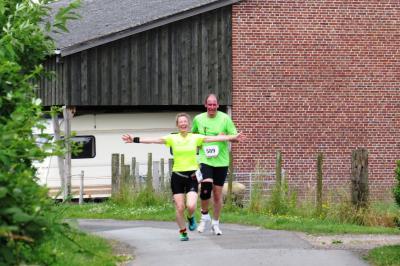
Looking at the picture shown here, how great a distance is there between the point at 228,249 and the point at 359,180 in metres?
5.17

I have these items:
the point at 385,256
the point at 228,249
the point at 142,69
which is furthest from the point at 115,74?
the point at 385,256

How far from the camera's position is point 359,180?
1522 centimetres

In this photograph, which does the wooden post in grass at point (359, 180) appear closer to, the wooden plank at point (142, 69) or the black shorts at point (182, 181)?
the black shorts at point (182, 181)

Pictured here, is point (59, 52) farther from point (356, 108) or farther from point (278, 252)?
point (278, 252)

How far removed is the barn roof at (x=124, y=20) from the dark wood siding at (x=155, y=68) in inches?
15.8

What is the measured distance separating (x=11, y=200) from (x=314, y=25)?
2223 centimetres

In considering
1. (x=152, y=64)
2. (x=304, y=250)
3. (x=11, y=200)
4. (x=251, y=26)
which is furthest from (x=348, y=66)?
(x=11, y=200)

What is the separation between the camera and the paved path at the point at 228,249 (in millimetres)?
9680

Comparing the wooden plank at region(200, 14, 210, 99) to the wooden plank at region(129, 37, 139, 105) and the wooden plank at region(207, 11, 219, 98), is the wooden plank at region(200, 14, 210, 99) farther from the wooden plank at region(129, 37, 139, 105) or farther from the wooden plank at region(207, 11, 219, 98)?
the wooden plank at region(129, 37, 139, 105)

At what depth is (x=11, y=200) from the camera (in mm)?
4105

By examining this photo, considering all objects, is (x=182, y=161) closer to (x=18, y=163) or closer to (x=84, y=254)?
(x=84, y=254)

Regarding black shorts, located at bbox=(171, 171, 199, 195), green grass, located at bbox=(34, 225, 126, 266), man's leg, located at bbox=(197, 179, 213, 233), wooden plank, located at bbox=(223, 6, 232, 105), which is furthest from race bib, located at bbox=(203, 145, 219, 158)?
wooden plank, located at bbox=(223, 6, 232, 105)

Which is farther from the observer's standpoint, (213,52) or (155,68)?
(213,52)

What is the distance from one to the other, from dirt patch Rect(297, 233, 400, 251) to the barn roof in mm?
12170
